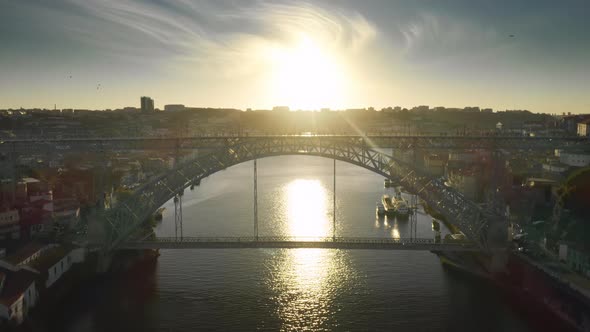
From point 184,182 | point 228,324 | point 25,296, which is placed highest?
point 184,182

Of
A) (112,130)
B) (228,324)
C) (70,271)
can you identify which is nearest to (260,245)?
(228,324)

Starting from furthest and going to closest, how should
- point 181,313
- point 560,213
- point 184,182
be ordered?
point 560,213, point 184,182, point 181,313

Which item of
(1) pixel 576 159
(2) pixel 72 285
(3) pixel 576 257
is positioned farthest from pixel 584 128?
(2) pixel 72 285

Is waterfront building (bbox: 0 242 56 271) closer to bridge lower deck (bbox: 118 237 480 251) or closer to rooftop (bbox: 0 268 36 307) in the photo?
rooftop (bbox: 0 268 36 307)

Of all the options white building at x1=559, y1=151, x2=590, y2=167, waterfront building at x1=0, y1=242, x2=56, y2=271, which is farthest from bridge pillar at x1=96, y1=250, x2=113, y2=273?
white building at x1=559, y1=151, x2=590, y2=167

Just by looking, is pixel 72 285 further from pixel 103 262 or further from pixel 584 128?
pixel 584 128

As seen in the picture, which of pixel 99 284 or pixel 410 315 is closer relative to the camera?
pixel 410 315

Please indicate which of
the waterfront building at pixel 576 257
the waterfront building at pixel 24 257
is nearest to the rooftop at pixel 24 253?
the waterfront building at pixel 24 257

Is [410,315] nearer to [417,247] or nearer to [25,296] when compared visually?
[417,247]

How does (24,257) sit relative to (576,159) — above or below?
below
